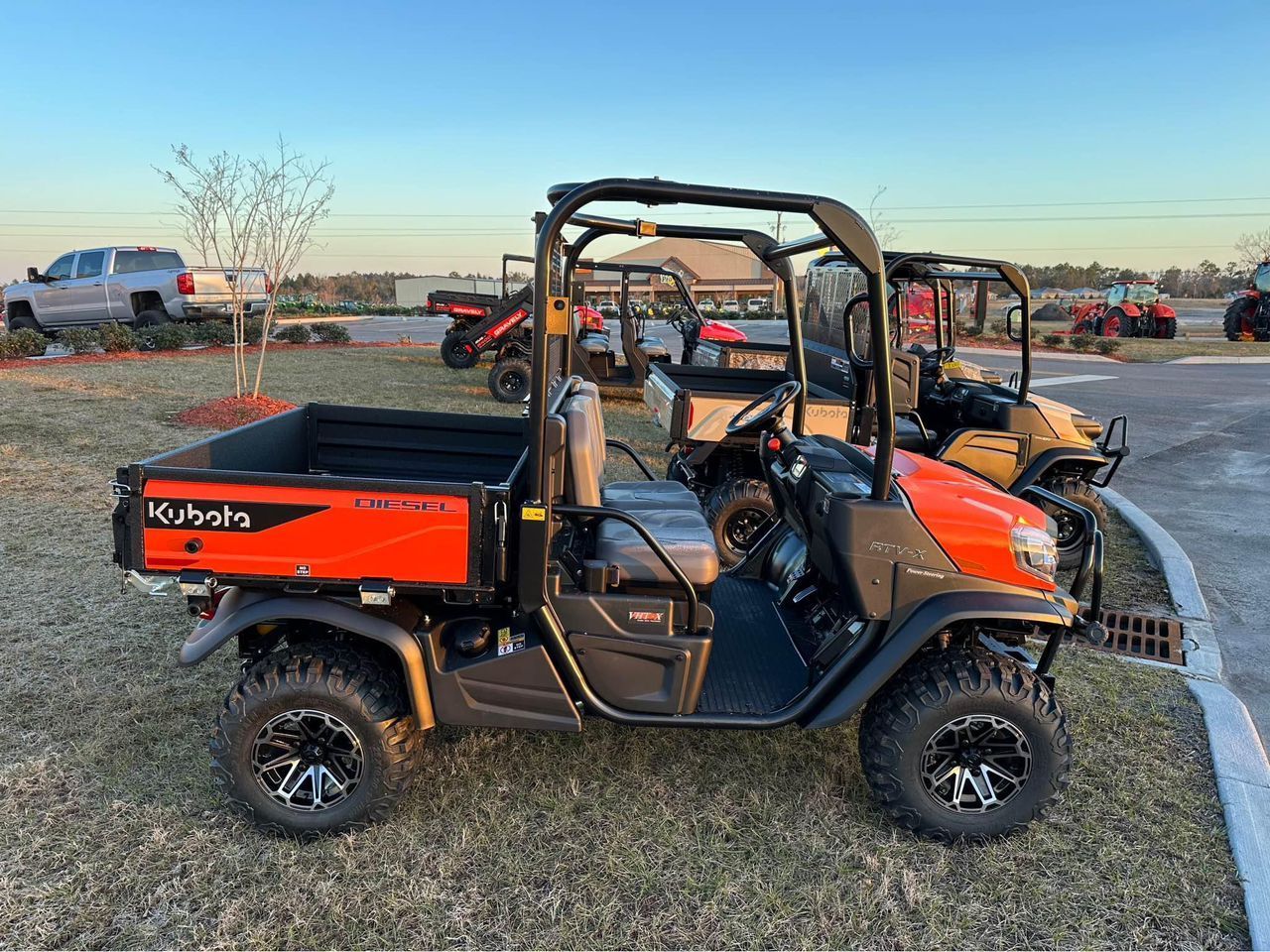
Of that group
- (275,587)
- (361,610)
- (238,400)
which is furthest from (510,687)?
(238,400)

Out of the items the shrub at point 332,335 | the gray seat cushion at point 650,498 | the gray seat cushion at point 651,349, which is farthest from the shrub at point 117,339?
the gray seat cushion at point 650,498

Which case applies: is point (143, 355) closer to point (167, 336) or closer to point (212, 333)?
point (167, 336)

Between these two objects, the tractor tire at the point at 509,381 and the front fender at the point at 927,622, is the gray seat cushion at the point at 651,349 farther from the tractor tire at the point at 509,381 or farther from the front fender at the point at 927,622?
the front fender at the point at 927,622

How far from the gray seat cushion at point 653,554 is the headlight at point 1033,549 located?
3.49 feet

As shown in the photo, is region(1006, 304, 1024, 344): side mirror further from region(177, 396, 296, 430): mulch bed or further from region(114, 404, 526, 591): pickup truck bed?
region(177, 396, 296, 430): mulch bed

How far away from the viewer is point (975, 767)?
2779mm

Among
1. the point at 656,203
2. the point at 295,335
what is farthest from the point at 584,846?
the point at 295,335

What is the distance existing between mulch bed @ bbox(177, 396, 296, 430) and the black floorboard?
7287 millimetres

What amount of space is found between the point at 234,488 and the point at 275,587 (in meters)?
0.35

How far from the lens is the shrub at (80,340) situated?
1486cm

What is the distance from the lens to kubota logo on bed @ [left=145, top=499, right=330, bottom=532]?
2473 millimetres

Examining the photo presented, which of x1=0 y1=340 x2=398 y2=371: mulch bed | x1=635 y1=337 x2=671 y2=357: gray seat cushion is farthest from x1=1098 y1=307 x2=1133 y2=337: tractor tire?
x1=0 y1=340 x2=398 y2=371: mulch bed

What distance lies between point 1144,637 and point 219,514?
4766 millimetres

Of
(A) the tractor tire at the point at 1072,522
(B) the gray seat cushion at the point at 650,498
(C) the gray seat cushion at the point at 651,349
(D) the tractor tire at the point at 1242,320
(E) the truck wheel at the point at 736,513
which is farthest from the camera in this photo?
(D) the tractor tire at the point at 1242,320
